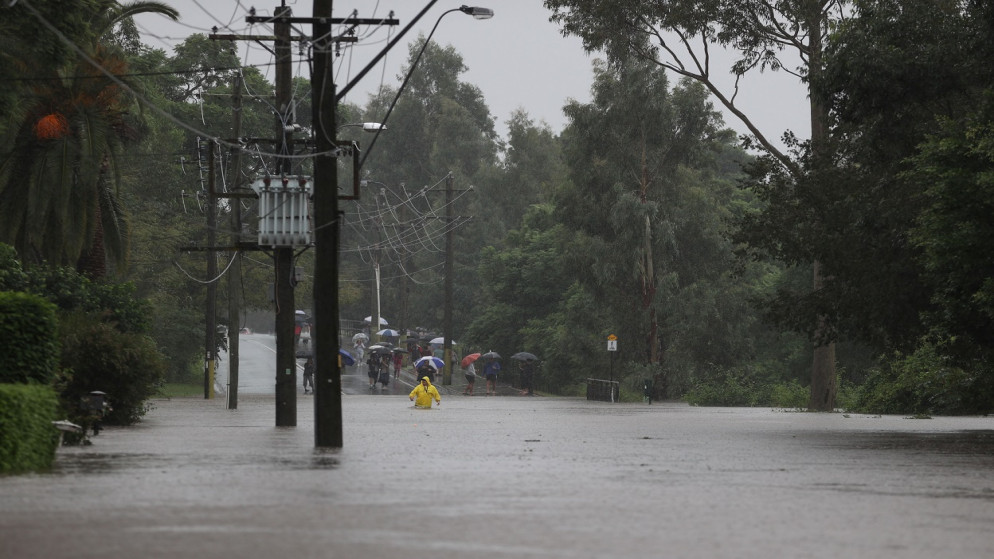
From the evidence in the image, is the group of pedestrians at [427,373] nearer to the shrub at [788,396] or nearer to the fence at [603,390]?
the fence at [603,390]

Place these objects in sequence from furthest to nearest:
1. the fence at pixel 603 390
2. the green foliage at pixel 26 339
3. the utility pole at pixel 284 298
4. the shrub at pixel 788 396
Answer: the fence at pixel 603 390 → the shrub at pixel 788 396 → the utility pole at pixel 284 298 → the green foliage at pixel 26 339

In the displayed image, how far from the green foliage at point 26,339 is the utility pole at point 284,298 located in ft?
45.5

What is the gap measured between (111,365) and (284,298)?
3978 mm

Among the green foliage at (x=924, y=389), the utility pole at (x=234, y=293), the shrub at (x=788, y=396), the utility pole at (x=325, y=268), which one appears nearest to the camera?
the utility pole at (x=325, y=268)

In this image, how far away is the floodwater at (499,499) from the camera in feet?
34.3

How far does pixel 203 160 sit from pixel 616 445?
4601 centimetres

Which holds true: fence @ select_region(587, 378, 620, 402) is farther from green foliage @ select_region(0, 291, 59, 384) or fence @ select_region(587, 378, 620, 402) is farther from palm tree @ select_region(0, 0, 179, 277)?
green foliage @ select_region(0, 291, 59, 384)

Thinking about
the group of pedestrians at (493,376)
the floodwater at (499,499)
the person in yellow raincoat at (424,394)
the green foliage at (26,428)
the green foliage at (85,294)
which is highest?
the green foliage at (85,294)

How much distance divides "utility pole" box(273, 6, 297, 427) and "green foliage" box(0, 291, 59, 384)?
45.5ft

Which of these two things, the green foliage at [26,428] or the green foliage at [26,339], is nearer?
the green foliage at [26,428]

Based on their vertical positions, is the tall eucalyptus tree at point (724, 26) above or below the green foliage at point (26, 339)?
above

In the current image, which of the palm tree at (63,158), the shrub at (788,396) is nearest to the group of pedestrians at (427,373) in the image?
the shrub at (788,396)

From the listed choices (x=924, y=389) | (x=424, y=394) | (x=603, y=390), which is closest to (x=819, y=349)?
(x=924, y=389)

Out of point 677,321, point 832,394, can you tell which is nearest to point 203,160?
point 677,321
